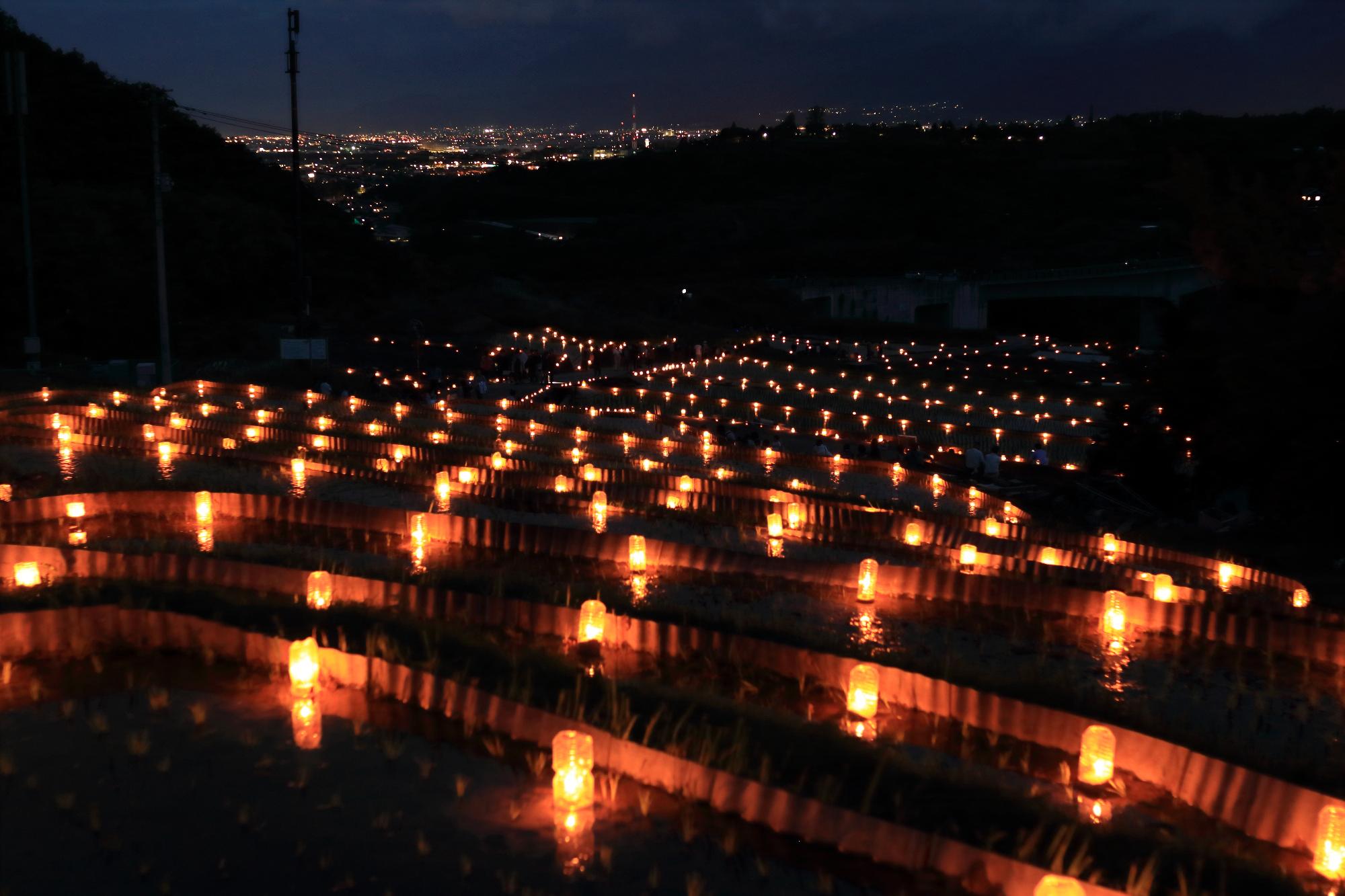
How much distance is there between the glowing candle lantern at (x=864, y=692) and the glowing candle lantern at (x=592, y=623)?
6.19 feet

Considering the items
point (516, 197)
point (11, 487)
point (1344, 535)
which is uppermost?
point (516, 197)

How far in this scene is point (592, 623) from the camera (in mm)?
7922

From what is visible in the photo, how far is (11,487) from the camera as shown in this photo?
11836 mm

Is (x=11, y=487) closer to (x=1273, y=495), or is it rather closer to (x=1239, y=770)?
(x=1239, y=770)

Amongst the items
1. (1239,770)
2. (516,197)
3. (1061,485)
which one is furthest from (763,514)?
(516,197)

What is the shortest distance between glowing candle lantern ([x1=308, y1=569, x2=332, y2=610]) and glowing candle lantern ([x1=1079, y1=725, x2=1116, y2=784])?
5.13m

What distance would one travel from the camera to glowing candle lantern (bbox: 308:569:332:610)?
27.2 feet

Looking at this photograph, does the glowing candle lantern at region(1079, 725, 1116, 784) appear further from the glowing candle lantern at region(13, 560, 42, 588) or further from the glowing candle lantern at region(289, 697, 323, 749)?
the glowing candle lantern at region(13, 560, 42, 588)

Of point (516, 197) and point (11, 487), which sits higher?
point (516, 197)

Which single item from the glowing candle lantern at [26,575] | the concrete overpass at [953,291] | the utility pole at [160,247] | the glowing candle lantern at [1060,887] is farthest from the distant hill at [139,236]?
the glowing candle lantern at [1060,887]

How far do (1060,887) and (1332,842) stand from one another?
1.61 meters

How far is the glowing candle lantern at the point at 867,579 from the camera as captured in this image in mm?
9484

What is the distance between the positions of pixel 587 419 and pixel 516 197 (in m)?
79.7

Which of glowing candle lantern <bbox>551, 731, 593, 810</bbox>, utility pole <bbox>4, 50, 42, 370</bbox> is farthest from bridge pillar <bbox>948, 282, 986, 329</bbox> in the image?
glowing candle lantern <bbox>551, 731, 593, 810</bbox>
